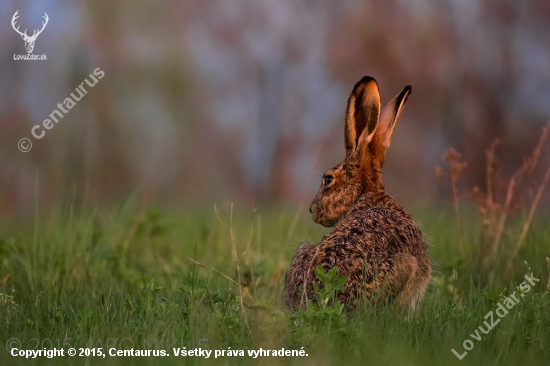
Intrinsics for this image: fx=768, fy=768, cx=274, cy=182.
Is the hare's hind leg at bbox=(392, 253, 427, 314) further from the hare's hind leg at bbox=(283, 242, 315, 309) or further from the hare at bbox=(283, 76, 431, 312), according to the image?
the hare's hind leg at bbox=(283, 242, 315, 309)

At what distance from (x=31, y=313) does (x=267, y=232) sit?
210 inches

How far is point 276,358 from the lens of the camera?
4109mm

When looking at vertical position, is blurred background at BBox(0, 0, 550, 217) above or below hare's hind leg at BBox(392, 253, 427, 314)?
above

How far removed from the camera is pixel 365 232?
543 centimetres

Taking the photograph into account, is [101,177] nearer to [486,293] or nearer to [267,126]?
[267,126]

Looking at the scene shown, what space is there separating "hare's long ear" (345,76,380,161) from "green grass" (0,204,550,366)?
4.46ft

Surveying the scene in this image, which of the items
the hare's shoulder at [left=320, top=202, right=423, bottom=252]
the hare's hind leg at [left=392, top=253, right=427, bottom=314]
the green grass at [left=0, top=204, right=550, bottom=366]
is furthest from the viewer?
the hare's shoulder at [left=320, top=202, right=423, bottom=252]

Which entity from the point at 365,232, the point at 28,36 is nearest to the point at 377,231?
the point at 365,232

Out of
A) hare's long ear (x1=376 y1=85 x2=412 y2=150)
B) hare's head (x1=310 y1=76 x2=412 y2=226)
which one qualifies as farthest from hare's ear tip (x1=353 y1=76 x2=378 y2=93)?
hare's long ear (x1=376 y1=85 x2=412 y2=150)

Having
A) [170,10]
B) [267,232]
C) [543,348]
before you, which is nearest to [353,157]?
[543,348]

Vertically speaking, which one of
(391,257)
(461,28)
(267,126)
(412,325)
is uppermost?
(461,28)

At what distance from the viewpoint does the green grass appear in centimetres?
430

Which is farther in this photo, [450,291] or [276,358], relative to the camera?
[450,291]

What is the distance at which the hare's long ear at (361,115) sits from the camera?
6574 millimetres
